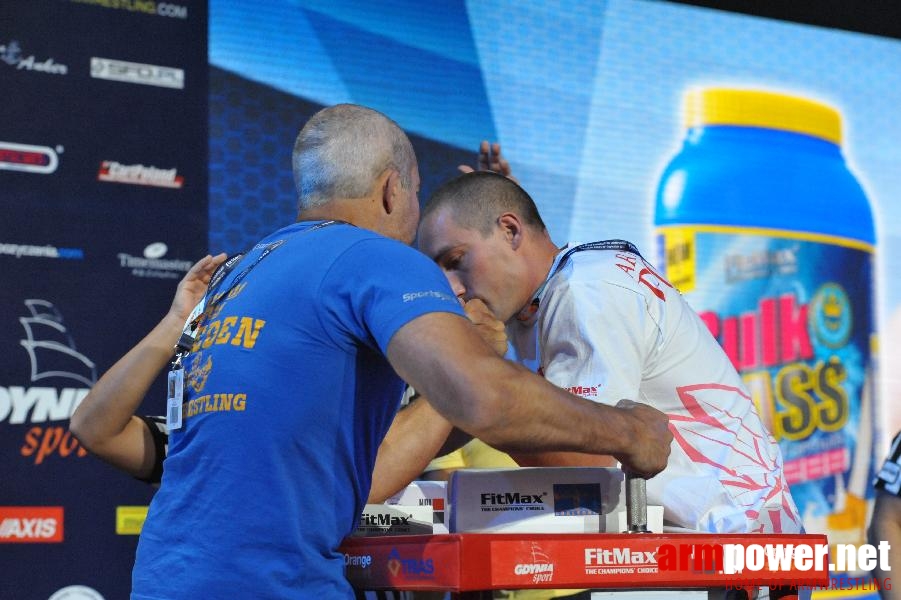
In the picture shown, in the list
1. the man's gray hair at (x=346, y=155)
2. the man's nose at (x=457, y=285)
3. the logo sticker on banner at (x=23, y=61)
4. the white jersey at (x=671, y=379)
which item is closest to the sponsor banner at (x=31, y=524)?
the logo sticker on banner at (x=23, y=61)

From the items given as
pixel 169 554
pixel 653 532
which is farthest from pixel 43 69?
pixel 653 532

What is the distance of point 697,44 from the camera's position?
15.0 feet

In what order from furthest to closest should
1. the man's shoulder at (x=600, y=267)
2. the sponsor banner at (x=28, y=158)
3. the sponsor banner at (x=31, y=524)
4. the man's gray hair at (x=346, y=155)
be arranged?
the sponsor banner at (x=28, y=158)
the sponsor banner at (x=31, y=524)
the man's shoulder at (x=600, y=267)
the man's gray hair at (x=346, y=155)

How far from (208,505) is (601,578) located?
1.68ft

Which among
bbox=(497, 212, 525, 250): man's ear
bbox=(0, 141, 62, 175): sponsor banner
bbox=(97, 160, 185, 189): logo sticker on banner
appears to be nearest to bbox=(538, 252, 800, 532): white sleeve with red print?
bbox=(497, 212, 525, 250): man's ear

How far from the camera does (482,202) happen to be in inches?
96.2

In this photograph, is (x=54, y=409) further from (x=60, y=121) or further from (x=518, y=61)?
(x=518, y=61)

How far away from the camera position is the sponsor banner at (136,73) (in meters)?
3.65

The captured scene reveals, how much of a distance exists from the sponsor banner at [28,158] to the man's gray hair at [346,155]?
6.69 feet

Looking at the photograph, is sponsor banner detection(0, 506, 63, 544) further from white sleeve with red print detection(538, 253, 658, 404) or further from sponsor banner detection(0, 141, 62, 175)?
white sleeve with red print detection(538, 253, 658, 404)

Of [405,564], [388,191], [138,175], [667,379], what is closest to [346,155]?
[388,191]

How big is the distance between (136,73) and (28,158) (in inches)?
17.8

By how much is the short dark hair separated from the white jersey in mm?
336

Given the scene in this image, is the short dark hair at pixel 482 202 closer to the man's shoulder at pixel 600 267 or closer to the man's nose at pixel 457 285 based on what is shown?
the man's nose at pixel 457 285
